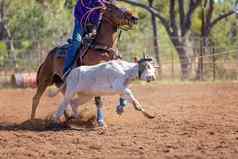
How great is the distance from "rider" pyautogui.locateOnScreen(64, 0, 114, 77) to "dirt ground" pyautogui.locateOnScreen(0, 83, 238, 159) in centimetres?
111

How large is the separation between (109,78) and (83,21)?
163 cm

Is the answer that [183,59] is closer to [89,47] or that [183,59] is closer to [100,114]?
[89,47]

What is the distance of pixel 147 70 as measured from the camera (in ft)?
30.5

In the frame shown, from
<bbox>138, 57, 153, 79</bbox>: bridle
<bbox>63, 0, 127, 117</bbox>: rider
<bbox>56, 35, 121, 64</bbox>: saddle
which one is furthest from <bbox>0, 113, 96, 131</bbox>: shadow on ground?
<bbox>138, 57, 153, 79</bbox>: bridle

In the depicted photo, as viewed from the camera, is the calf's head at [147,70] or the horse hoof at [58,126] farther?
the horse hoof at [58,126]

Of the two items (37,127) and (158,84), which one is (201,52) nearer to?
(158,84)

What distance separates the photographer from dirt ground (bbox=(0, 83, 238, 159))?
7355 mm

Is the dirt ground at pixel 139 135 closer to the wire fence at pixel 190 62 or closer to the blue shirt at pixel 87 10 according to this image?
the blue shirt at pixel 87 10

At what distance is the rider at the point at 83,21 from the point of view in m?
10.6

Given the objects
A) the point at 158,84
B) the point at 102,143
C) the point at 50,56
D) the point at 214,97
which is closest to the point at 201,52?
the point at 158,84

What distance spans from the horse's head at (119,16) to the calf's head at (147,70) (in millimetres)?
1170

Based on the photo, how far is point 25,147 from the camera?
7.96 metres

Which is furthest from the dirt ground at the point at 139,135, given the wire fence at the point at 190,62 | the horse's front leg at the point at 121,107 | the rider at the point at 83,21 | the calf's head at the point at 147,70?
the wire fence at the point at 190,62

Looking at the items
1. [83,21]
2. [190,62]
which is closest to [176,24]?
[190,62]
